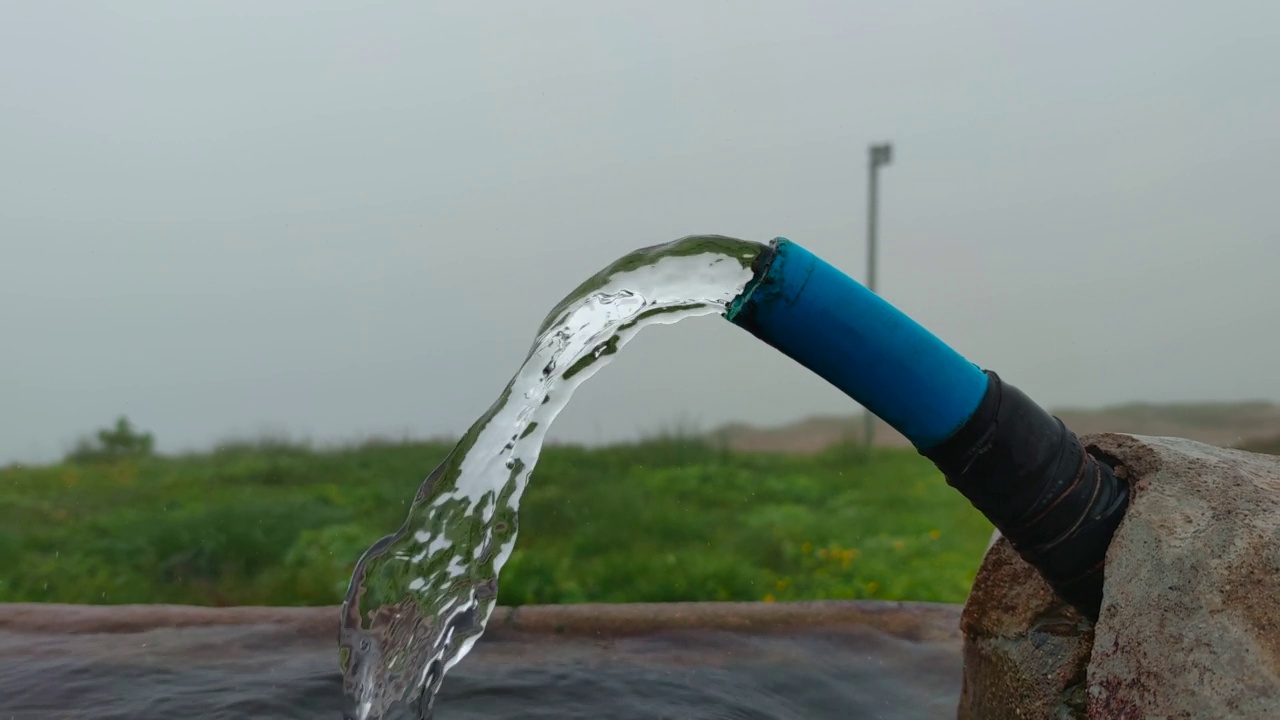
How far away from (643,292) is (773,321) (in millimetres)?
239

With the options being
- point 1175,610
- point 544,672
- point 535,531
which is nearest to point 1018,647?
point 1175,610

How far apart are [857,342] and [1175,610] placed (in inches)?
26.2

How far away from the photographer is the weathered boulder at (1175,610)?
1438 millimetres

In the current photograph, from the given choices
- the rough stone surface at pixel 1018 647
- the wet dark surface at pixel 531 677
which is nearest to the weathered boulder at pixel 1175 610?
the rough stone surface at pixel 1018 647

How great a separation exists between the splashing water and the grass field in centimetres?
216

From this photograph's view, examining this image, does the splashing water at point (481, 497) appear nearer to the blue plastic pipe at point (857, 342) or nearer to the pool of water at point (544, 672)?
the blue plastic pipe at point (857, 342)

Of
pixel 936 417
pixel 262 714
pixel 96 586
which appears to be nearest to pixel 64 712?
pixel 262 714

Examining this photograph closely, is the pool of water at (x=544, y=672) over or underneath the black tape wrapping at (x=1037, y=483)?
underneath

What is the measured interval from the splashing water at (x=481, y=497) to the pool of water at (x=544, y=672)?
0.68 meters

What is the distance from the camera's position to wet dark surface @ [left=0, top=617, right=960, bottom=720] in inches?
95.4

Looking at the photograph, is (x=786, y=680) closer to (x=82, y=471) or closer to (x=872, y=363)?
(x=872, y=363)

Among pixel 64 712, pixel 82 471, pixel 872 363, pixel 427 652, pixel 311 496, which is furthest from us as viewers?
pixel 82 471

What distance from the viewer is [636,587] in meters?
4.25

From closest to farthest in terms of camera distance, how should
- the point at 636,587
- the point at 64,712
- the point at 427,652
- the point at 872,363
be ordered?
1. the point at 872,363
2. the point at 427,652
3. the point at 64,712
4. the point at 636,587
